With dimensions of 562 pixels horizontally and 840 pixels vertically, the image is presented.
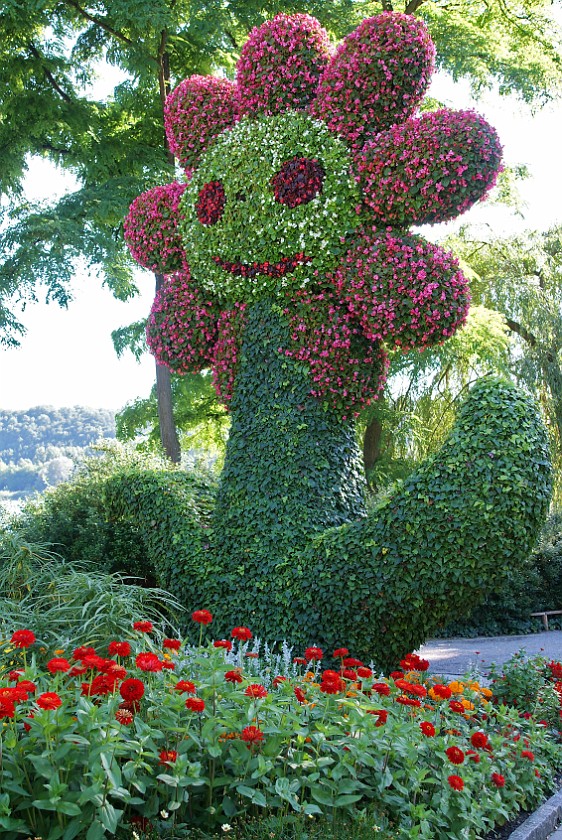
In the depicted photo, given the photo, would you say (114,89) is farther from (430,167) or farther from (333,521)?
(333,521)

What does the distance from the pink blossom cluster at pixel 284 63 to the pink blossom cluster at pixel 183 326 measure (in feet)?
5.96

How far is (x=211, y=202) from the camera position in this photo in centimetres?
746

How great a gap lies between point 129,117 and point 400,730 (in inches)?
579

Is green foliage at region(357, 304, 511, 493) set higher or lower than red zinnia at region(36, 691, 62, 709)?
higher

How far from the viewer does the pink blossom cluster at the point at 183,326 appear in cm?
766

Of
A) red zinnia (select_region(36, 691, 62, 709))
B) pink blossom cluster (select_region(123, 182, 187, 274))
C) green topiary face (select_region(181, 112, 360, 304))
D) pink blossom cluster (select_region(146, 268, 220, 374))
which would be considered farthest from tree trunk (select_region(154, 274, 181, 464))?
red zinnia (select_region(36, 691, 62, 709))

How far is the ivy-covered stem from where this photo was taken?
666cm

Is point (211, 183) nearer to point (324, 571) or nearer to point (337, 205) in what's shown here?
point (337, 205)

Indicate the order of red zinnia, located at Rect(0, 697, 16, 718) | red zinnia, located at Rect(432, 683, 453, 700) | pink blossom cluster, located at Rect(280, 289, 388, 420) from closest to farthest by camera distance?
1. red zinnia, located at Rect(0, 697, 16, 718)
2. red zinnia, located at Rect(432, 683, 453, 700)
3. pink blossom cluster, located at Rect(280, 289, 388, 420)

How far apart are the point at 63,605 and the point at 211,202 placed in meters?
3.97

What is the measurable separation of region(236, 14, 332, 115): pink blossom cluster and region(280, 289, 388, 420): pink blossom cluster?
1.90 m

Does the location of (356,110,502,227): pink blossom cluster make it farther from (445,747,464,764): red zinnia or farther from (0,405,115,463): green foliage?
(0,405,115,463): green foliage

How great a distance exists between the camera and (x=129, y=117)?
15766mm

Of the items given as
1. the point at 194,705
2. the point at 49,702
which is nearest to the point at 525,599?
the point at 194,705
